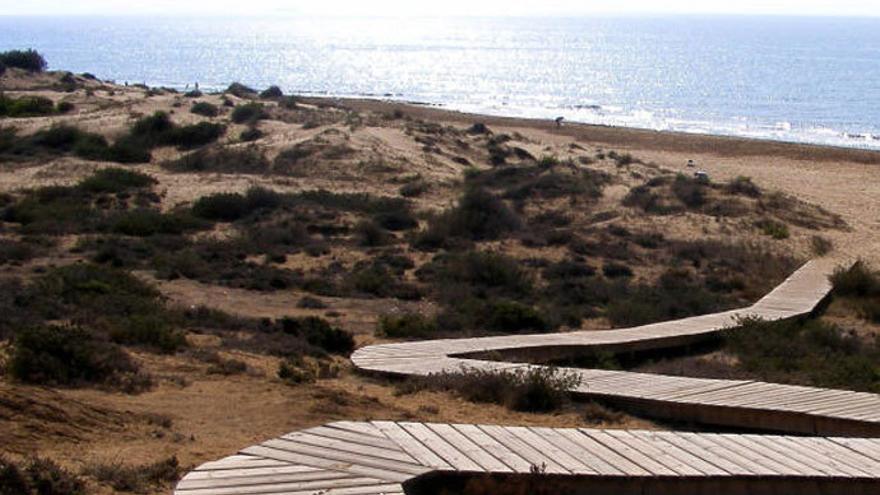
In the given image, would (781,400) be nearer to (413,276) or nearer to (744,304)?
(744,304)

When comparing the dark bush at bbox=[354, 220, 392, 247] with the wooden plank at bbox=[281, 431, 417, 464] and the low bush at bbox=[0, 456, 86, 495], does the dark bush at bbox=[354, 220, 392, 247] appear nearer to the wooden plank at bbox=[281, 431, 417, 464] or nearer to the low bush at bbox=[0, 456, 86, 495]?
the wooden plank at bbox=[281, 431, 417, 464]

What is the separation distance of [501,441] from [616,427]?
242 centimetres

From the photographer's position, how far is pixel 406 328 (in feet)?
48.6

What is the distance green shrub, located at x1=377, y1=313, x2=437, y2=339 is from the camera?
14719 mm

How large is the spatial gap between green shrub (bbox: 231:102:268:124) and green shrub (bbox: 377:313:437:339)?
86.9 feet

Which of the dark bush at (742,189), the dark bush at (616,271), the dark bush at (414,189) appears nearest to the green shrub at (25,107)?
the dark bush at (414,189)

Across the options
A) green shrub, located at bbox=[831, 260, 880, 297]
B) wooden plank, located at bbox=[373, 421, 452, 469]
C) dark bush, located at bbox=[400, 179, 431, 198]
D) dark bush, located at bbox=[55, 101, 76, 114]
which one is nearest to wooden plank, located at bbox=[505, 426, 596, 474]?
wooden plank, located at bbox=[373, 421, 452, 469]

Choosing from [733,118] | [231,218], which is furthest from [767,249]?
[733,118]

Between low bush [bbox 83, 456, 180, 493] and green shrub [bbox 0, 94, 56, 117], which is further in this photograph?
green shrub [bbox 0, 94, 56, 117]

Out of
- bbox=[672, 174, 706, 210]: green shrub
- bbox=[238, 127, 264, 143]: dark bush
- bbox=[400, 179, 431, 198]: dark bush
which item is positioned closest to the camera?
bbox=[672, 174, 706, 210]: green shrub

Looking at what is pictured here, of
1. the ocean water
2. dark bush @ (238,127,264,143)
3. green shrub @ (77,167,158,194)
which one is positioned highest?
dark bush @ (238,127,264,143)

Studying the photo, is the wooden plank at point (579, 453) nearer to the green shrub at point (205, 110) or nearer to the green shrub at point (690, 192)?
the green shrub at point (690, 192)

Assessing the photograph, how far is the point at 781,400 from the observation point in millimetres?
10648

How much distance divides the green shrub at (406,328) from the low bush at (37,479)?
7377mm
